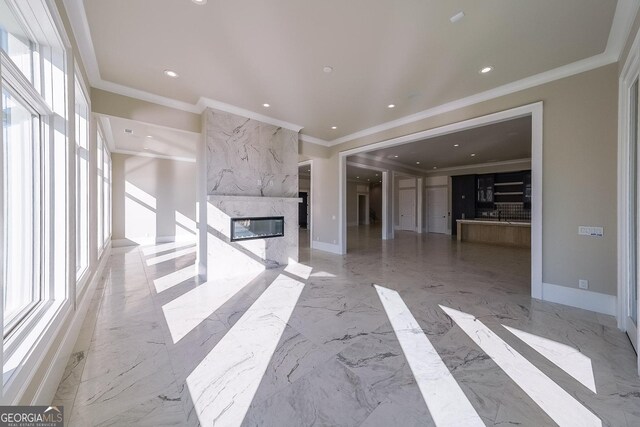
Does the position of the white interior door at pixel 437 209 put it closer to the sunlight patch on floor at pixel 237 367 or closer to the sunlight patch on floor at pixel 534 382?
the sunlight patch on floor at pixel 534 382

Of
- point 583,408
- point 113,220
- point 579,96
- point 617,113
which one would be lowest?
point 583,408

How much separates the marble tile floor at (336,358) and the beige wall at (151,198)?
4.79m

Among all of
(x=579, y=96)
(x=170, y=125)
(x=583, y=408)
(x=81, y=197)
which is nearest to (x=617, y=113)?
(x=579, y=96)

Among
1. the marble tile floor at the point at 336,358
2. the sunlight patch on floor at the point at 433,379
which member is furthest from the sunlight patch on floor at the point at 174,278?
the sunlight patch on floor at the point at 433,379

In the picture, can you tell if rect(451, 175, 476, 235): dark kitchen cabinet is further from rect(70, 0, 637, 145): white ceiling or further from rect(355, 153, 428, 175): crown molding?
rect(70, 0, 637, 145): white ceiling

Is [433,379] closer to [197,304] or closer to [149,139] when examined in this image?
[197,304]

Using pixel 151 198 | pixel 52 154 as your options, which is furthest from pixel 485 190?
pixel 151 198

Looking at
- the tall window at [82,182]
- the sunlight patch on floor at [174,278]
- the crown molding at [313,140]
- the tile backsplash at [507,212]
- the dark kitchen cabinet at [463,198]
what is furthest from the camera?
the dark kitchen cabinet at [463,198]

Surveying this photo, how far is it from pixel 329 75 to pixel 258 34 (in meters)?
1.17

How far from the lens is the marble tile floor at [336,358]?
62.2 inches

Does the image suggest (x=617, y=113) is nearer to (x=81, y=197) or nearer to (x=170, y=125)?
(x=170, y=125)

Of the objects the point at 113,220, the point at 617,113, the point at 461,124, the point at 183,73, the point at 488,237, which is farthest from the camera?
the point at 488,237

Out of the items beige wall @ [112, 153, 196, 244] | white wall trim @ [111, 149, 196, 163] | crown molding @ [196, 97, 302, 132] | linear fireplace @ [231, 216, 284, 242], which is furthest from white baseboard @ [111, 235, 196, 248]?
crown molding @ [196, 97, 302, 132]

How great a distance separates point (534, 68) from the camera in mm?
3301
